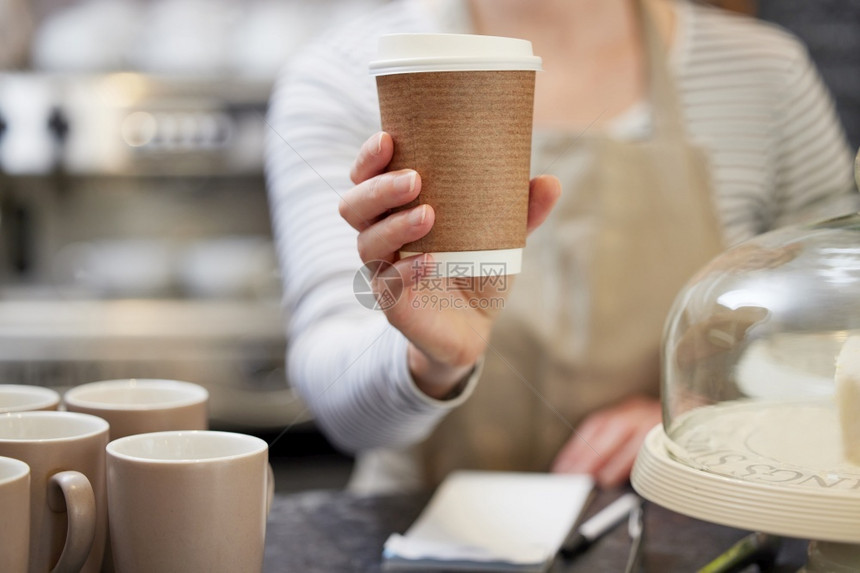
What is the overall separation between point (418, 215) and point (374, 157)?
0.05 m

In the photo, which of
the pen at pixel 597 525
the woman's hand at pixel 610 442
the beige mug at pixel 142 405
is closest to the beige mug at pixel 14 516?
the beige mug at pixel 142 405

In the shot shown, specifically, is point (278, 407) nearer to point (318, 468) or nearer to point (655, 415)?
point (318, 468)

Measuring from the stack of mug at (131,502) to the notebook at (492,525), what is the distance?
0.26 meters

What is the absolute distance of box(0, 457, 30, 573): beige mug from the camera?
514mm

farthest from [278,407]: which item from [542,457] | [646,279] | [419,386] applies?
[419,386]

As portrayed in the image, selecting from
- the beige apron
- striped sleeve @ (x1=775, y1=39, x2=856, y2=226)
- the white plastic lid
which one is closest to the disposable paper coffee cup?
the white plastic lid

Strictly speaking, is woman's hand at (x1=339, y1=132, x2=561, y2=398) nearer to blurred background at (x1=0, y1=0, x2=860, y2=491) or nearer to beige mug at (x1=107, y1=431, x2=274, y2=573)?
beige mug at (x1=107, y1=431, x2=274, y2=573)

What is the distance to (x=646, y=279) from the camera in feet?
4.36

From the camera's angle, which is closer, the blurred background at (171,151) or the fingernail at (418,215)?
the fingernail at (418,215)

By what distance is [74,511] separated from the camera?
0.56 meters

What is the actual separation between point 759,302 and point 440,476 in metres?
0.73

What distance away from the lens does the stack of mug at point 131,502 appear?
21.6 inches

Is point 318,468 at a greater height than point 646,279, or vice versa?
point 646,279

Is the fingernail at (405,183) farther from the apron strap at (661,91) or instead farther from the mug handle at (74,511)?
the apron strap at (661,91)
